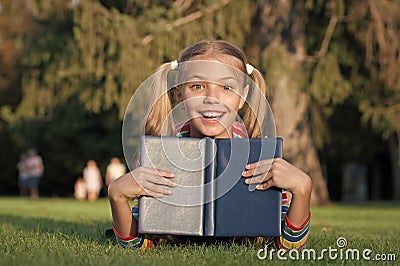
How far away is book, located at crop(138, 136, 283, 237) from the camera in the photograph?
15.0 feet

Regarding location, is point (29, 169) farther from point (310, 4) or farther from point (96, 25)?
point (310, 4)

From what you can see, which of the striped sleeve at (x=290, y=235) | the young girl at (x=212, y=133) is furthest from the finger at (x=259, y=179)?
the striped sleeve at (x=290, y=235)

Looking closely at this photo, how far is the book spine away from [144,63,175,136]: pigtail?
710 mm

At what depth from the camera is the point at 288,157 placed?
20.7 meters

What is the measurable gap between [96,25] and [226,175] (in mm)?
14297

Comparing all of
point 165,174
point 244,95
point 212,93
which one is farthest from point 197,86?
point 165,174

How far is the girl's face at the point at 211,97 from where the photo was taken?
16.5 feet

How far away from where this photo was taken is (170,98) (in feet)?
18.0

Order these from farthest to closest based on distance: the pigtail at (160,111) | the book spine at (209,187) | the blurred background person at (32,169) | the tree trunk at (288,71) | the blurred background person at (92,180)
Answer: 1. the blurred background person at (32,169)
2. the blurred background person at (92,180)
3. the tree trunk at (288,71)
4. the pigtail at (160,111)
5. the book spine at (209,187)

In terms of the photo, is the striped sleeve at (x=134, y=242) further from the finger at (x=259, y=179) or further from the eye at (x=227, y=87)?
the eye at (x=227, y=87)

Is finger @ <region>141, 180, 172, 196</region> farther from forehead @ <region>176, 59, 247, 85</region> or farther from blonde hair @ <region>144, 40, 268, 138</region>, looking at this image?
forehead @ <region>176, 59, 247, 85</region>

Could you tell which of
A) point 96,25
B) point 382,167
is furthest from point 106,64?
point 382,167

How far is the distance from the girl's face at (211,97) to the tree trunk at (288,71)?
11942 millimetres

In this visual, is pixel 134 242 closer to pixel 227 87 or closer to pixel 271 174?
pixel 271 174
